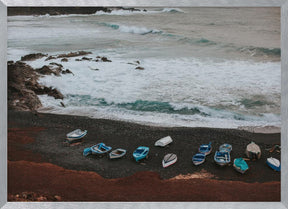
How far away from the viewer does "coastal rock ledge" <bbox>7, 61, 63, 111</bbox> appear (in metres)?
3.07

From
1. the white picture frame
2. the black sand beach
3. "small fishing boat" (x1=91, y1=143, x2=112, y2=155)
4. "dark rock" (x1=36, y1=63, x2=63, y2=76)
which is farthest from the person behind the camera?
"dark rock" (x1=36, y1=63, x2=63, y2=76)

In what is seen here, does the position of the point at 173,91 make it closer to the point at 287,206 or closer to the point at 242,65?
the point at 242,65

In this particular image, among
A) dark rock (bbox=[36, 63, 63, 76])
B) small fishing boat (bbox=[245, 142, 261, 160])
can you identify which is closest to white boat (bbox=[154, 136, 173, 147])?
small fishing boat (bbox=[245, 142, 261, 160])

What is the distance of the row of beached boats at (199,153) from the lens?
9.36 ft

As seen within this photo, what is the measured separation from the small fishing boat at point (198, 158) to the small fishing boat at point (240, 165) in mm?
383

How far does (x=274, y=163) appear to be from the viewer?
9.30 feet

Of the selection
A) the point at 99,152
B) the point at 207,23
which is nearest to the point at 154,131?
the point at 99,152

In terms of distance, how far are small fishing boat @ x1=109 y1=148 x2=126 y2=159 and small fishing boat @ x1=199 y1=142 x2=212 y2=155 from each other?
972mm

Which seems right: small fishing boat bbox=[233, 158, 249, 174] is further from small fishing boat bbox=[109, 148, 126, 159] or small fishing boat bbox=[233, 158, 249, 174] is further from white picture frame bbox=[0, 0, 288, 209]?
small fishing boat bbox=[109, 148, 126, 159]

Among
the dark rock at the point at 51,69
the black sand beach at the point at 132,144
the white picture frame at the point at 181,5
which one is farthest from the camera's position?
the dark rock at the point at 51,69

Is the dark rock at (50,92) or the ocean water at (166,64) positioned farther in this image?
the dark rock at (50,92)

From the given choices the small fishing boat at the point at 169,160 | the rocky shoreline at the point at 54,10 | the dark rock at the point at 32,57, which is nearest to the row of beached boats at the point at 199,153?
the small fishing boat at the point at 169,160

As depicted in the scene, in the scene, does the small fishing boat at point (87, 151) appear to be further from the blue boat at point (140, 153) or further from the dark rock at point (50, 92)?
the dark rock at point (50, 92)

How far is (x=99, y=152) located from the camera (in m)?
2.97
